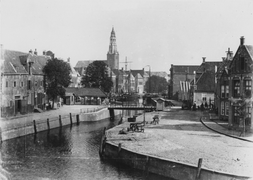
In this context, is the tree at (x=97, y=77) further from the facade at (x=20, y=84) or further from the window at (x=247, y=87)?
the window at (x=247, y=87)

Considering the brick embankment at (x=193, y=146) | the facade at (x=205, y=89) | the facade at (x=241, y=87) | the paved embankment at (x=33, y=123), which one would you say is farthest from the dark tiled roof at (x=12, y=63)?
the facade at (x=205, y=89)

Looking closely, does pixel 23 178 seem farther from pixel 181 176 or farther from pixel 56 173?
pixel 181 176

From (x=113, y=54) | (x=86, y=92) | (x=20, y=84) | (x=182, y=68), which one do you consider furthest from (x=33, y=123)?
(x=113, y=54)

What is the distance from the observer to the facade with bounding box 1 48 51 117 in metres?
47.8

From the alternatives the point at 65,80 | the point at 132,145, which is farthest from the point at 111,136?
the point at 65,80

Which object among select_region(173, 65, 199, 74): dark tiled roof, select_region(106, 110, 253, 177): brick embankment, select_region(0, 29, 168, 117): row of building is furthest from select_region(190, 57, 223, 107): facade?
select_region(173, 65, 199, 74): dark tiled roof

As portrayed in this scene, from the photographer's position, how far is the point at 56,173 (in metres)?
23.8

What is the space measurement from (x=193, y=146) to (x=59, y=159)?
12.2 metres

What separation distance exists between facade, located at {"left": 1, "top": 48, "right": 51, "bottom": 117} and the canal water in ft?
36.0

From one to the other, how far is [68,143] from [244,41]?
23.9 meters

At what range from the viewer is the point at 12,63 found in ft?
173

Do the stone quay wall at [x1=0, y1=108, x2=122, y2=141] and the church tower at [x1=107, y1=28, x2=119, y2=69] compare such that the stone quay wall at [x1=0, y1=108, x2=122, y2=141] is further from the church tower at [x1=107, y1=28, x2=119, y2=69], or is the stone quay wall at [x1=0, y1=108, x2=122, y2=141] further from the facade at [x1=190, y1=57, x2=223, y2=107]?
the church tower at [x1=107, y1=28, x2=119, y2=69]

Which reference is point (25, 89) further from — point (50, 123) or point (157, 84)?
point (157, 84)

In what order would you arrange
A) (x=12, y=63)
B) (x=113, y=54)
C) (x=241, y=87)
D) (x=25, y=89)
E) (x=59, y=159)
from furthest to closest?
(x=113, y=54) → (x=25, y=89) → (x=12, y=63) → (x=241, y=87) → (x=59, y=159)
